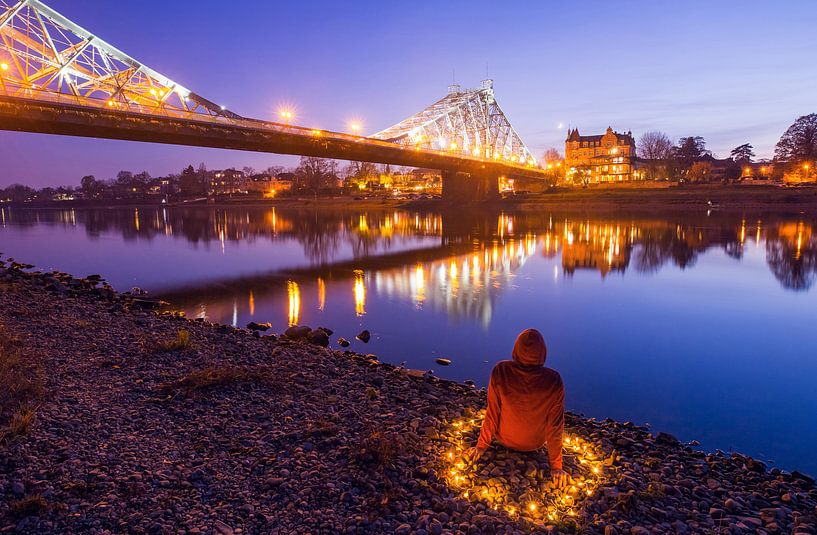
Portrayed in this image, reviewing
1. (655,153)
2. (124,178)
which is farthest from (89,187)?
(655,153)

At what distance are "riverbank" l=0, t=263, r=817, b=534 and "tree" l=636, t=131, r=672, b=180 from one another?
3910 inches

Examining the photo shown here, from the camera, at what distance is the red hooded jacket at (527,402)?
177 inches

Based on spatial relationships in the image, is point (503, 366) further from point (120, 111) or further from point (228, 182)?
point (228, 182)

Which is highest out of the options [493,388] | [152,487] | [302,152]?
[302,152]

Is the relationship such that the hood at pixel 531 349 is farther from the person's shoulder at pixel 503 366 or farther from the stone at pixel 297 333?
the stone at pixel 297 333

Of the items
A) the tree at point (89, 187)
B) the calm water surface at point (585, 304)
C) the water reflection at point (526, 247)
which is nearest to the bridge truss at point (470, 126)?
the water reflection at point (526, 247)

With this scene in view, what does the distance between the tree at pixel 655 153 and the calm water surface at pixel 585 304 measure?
61.1 m

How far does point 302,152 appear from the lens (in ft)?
156

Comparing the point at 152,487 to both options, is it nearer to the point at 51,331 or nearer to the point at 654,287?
the point at 51,331

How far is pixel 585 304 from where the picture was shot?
15.6 m

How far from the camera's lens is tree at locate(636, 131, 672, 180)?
305 ft

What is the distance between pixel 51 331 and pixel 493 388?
31.7 ft

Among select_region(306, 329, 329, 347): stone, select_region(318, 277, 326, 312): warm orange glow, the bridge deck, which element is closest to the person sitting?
select_region(306, 329, 329, 347): stone

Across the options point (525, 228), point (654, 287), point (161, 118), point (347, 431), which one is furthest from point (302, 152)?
point (347, 431)
